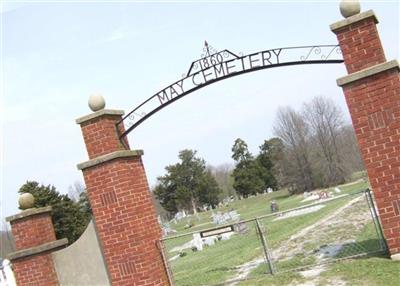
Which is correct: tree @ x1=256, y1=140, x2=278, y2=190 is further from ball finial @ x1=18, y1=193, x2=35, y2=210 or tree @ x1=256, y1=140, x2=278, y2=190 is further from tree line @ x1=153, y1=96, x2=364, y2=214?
ball finial @ x1=18, y1=193, x2=35, y2=210

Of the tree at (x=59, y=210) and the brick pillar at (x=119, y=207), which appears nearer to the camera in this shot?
the brick pillar at (x=119, y=207)

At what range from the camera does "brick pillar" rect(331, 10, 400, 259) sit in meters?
7.30

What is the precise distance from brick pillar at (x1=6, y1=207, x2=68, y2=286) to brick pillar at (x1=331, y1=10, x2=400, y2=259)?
19.0 feet

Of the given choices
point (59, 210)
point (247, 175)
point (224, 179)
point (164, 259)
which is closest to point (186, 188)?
point (247, 175)

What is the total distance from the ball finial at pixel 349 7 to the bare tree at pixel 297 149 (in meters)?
59.9

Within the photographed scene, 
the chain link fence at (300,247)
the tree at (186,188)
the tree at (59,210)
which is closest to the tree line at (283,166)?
the tree at (186,188)

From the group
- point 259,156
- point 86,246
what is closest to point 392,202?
point 86,246

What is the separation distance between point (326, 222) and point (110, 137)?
874 centimetres

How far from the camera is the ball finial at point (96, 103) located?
895 centimetres

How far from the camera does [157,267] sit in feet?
28.8

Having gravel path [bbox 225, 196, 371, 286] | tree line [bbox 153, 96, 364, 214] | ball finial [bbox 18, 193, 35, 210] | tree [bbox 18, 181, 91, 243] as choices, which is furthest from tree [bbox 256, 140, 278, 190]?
ball finial [bbox 18, 193, 35, 210]

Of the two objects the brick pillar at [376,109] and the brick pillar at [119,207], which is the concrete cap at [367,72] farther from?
the brick pillar at [119,207]

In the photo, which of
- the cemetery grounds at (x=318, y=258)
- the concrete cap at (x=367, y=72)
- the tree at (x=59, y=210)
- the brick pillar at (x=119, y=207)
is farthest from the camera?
the tree at (x=59, y=210)

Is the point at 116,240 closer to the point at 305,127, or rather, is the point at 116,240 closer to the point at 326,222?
the point at 326,222
